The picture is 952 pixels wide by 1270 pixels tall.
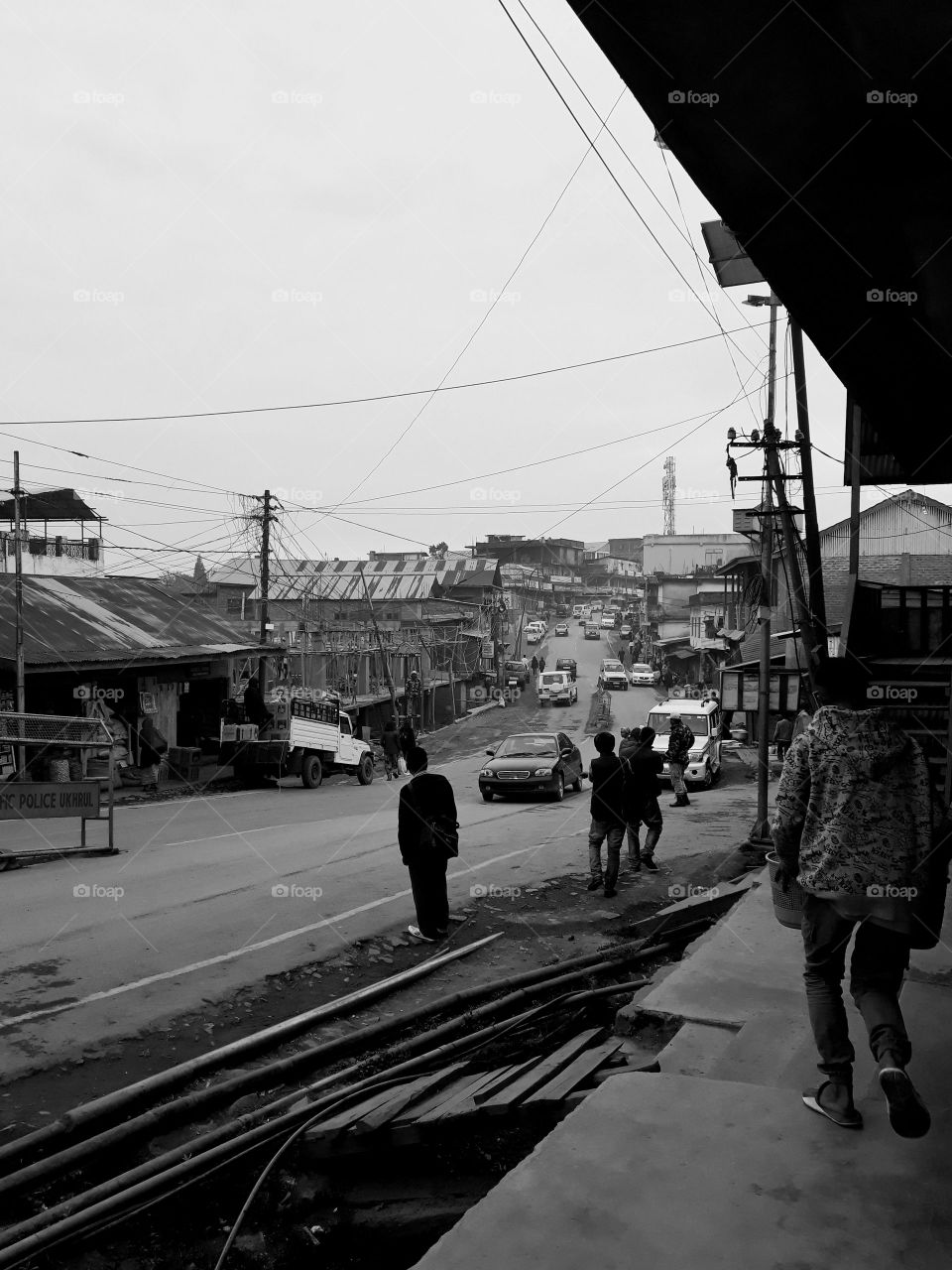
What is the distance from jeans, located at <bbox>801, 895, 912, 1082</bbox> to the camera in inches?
142

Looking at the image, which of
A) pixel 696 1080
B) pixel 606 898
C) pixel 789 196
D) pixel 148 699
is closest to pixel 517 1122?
pixel 696 1080

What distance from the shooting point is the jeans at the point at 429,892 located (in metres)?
8.65

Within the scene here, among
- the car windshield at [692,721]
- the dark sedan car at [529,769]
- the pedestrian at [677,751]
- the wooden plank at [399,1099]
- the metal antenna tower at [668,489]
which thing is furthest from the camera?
the metal antenna tower at [668,489]

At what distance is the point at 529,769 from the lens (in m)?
22.8

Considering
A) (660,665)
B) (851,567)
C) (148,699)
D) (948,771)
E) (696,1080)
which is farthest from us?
(660,665)

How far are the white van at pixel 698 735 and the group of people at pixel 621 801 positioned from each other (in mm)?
15296

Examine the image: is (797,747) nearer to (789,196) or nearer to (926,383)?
(789,196)

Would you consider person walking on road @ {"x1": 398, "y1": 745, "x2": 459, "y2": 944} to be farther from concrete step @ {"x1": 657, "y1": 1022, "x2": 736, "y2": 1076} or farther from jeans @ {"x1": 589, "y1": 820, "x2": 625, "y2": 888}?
concrete step @ {"x1": 657, "y1": 1022, "x2": 736, "y2": 1076}

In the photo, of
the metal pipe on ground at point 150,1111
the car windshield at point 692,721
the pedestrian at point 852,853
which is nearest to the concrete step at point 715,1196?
the pedestrian at point 852,853

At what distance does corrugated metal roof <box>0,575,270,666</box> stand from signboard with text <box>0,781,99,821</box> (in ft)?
29.1

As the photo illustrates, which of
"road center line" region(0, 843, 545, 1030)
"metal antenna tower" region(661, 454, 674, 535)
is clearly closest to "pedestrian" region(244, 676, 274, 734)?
"road center line" region(0, 843, 545, 1030)

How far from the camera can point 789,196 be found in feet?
13.5

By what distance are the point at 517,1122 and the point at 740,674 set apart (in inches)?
578

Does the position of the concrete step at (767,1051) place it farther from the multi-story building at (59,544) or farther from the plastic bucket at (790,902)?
the multi-story building at (59,544)
